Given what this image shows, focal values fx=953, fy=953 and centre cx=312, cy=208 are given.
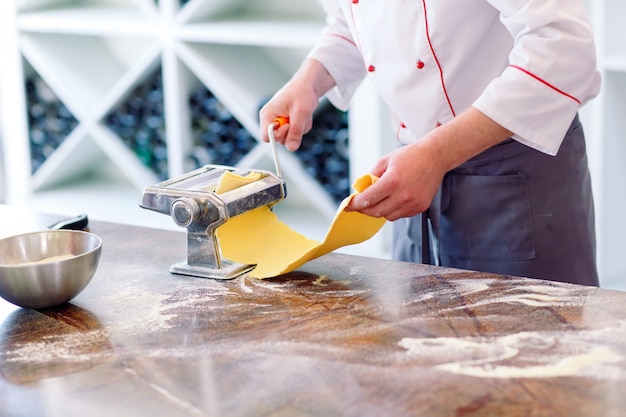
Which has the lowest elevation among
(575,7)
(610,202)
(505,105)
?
(610,202)

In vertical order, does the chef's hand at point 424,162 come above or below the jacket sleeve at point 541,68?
below

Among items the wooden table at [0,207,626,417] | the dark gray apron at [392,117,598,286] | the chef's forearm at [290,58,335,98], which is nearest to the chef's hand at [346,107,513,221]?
the wooden table at [0,207,626,417]

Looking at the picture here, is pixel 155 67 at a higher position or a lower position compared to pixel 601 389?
higher

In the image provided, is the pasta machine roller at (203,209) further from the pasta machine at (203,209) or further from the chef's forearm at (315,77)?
the chef's forearm at (315,77)

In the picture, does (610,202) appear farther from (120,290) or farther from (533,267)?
(120,290)

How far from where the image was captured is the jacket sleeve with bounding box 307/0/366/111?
1.97m

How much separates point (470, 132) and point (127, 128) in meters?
2.39

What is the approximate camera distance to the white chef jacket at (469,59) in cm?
155

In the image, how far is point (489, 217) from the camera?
5.97ft

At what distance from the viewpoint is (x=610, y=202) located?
2705 millimetres

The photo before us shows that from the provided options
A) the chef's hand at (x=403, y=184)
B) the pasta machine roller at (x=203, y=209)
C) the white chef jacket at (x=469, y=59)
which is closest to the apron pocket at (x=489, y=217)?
the white chef jacket at (x=469, y=59)

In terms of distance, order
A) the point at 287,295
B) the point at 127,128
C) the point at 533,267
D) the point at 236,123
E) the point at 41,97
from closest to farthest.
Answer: the point at 287,295, the point at 533,267, the point at 236,123, the point at 127,128, the point at 41,97

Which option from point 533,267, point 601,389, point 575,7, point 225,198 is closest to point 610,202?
point 533,267

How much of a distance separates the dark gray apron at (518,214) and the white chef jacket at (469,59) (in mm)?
133
